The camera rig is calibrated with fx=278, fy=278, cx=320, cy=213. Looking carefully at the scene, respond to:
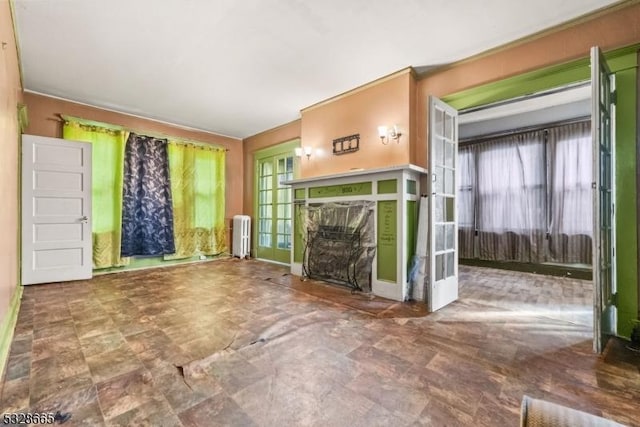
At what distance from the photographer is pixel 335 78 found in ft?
12.5

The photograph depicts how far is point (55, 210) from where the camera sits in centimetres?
410

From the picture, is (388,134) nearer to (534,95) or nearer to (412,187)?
(412,187)

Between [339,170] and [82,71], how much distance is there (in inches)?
144

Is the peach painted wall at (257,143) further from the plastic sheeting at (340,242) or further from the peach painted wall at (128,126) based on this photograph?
the plastic sheeting at (340,242)

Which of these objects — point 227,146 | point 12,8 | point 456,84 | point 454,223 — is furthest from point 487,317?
point 227,146

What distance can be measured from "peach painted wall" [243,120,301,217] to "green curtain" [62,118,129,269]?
2.49 m

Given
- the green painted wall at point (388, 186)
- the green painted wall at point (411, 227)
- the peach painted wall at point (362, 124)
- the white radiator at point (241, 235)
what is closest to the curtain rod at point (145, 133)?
the white radiator at point (241, 235)

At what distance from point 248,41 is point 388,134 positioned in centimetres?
201

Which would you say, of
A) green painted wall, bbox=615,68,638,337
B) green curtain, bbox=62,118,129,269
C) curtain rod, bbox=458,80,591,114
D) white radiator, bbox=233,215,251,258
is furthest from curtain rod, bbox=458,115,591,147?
green curtain, bbox=62,118,129,269

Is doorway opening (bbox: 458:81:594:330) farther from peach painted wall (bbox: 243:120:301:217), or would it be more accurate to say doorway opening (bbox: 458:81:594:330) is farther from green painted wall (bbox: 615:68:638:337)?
peach painted wall (bbox: 243:120:301:217)

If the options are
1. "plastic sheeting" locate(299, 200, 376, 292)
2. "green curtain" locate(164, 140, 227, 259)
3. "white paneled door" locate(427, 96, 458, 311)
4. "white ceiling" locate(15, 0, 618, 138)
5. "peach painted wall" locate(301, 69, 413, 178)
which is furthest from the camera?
"green curtain" locate(164, 140, 227, 259)

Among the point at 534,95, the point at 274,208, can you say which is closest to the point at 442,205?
the point at 534,95

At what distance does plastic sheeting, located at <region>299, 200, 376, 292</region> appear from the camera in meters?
3.71

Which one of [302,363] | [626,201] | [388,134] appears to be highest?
[388,134]
